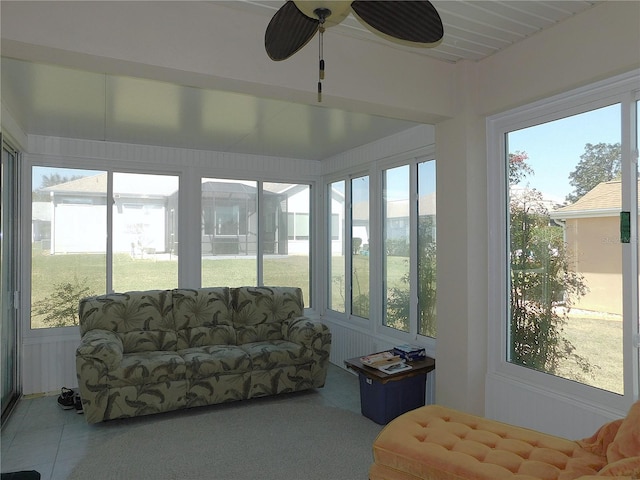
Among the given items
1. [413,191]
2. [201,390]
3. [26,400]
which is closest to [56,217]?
[26,400]

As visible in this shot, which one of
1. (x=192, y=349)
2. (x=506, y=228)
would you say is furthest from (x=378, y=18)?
(x=192, y=349)

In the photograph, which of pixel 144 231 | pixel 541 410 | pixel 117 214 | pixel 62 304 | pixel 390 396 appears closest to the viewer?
pixel 541 410

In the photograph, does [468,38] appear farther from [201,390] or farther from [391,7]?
[201,390]

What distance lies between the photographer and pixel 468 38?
2.63m

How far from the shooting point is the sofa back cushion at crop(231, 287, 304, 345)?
4.53 meters

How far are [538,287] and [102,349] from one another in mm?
3175

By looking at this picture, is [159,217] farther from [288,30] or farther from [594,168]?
[594,168]

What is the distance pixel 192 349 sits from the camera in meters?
4.13

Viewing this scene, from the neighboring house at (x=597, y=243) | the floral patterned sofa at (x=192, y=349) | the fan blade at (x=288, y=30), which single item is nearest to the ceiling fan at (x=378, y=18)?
the fan blade at (x=288, y=30)

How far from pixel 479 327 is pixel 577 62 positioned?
1692 mm

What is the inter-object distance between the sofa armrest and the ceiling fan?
2913 millimetres

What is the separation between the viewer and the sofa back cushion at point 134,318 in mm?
4023

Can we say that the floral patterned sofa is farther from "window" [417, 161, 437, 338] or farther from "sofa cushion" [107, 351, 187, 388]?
"window" [417, 161, 437, 338]

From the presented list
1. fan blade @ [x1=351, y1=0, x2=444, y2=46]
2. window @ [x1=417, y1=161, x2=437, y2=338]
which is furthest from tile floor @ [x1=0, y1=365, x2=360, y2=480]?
fan blade @ [x1=351, y1=0, x2=444, y2=46]
